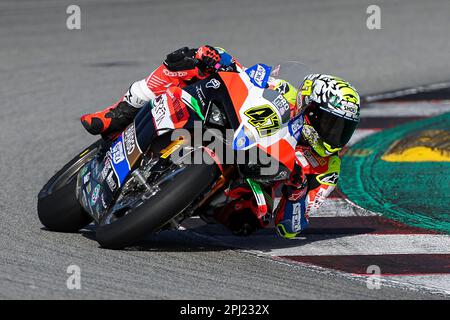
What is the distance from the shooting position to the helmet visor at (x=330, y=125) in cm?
696

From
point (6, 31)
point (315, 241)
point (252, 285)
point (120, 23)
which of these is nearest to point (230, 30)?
point (120, 23)

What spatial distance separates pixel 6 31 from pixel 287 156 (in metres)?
9.79

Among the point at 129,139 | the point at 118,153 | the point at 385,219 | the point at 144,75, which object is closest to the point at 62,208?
the point at 118,153

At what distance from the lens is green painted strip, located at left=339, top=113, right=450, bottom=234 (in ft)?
27.9

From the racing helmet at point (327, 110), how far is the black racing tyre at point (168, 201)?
774 millimetres

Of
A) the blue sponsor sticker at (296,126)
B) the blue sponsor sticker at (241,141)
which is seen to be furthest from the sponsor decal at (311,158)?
the blue sponsor sticker at (241,141)

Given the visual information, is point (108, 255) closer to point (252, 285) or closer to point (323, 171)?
point (252, 285)

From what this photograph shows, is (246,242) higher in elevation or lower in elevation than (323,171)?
lower

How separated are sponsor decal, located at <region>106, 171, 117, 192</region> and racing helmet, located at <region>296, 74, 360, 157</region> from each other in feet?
4.21

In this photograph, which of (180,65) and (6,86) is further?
(6,86)

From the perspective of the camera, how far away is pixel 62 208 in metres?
7.60

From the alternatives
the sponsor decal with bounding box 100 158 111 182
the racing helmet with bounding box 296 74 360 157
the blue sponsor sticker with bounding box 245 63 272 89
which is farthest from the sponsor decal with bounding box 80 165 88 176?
the racing helmet with bounding box 296 74 360 157

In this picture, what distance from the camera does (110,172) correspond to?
23.6ft
